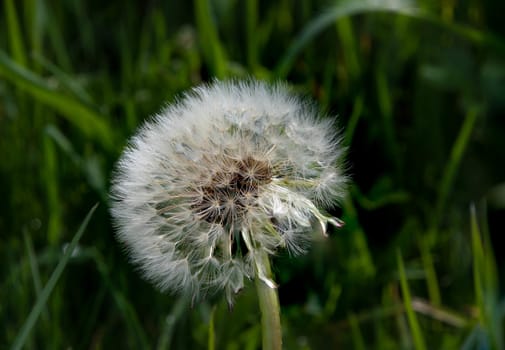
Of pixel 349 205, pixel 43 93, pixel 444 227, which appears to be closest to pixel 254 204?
pixel 349 205

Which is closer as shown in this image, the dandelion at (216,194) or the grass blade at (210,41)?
A: the dandelion at (216,194)

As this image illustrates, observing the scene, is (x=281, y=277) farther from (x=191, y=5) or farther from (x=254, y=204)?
(x=191, y=5)

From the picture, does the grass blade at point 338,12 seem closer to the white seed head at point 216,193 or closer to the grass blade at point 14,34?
the grass blade at point 14,34

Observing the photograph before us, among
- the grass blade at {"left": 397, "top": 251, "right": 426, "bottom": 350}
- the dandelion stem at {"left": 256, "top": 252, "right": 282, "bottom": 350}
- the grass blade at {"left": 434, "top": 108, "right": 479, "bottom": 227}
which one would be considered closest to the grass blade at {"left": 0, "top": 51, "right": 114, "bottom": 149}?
the grass blade at {"left": 434, "top": 108, "right": 479, "bottom": 227}

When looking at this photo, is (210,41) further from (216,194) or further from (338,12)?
(216,194)

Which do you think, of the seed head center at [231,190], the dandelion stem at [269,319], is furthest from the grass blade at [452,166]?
the dandelion stem at [269,319]

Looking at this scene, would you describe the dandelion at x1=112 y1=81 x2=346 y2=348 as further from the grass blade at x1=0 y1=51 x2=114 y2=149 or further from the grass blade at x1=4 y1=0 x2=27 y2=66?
the grass blade at x1=4 y1=0 x2=27 y2=66
